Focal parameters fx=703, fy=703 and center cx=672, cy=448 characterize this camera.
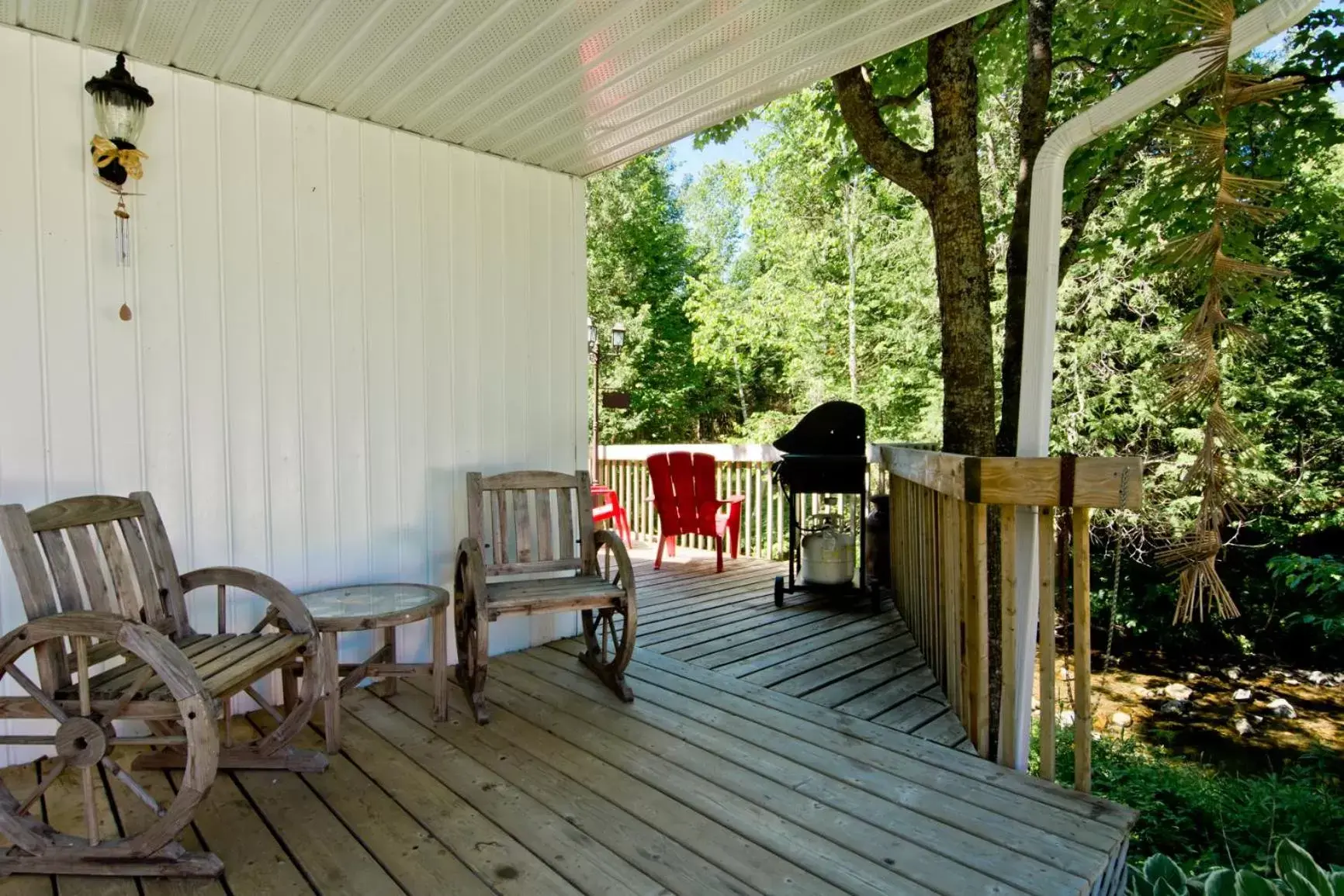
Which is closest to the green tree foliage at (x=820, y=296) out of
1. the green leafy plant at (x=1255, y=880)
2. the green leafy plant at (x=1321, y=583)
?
the green leafy plant at (x=1321, y=583)

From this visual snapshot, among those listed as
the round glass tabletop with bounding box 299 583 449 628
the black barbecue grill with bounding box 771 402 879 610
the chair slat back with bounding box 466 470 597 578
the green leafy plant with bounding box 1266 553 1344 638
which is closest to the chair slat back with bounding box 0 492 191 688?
the round glass tabletop with bounding box 299 583 449 628

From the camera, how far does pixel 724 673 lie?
10.5 ft

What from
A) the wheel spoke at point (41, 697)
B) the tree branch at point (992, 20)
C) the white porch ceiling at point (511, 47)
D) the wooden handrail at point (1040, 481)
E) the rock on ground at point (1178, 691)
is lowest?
the rock on ground at point (1178, 691)

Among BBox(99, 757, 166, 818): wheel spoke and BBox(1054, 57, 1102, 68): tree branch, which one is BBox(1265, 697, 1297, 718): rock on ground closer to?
BBox(1054, 57, 1102, 68): tree branch

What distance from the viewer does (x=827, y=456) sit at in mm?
4293

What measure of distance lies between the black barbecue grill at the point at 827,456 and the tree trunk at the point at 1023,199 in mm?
898

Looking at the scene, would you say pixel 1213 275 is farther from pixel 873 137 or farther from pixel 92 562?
pixel 92 562

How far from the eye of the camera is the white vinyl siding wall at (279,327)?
2.33 meters

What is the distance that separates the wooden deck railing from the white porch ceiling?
4.68ft

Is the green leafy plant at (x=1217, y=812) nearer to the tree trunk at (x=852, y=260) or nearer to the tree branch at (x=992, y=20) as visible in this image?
the tree branch at (x=992, y=20)

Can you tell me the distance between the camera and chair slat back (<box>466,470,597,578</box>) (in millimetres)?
3121

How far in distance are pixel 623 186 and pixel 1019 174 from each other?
13.3 m

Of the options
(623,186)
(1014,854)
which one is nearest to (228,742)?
(1014,854)

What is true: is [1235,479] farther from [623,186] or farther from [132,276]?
[623,186]
